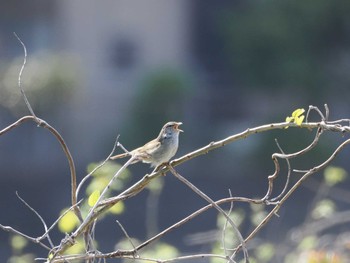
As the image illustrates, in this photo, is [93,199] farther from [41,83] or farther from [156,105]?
[156,105]

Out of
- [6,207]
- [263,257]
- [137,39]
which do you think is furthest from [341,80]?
[263,257]

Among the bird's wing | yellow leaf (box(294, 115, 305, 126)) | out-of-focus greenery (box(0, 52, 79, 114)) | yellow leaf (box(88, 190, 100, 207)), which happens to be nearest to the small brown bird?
the bird's wing

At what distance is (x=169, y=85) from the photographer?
1859cm

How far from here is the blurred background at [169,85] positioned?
675 inches

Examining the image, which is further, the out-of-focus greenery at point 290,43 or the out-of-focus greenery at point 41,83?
the out-of-focus greenery at point 290,43

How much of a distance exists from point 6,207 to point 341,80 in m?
8.15

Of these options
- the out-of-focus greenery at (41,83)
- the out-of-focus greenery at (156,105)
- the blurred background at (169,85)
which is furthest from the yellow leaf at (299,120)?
the out-of-focus greenery at (156,105)

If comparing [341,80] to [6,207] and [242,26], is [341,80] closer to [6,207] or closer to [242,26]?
[242,26]

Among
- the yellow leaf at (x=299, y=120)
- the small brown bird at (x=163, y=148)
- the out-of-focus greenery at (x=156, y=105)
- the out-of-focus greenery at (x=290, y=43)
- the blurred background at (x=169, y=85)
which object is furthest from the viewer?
the out-of-focus greenery at (x=290, y=43)

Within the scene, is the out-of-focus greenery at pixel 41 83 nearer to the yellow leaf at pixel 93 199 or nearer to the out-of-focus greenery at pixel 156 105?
the out-of-focus greenery at pixel 156 105

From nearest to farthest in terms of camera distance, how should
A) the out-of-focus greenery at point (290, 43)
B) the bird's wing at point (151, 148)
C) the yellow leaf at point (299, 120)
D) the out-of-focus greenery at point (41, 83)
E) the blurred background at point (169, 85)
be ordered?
1. the yellow leaf at point (299, 120)
2. the bird's wing at point (151, 148)
3. the out-of-focus greenery at point (41, 83)
4. the blurred background at point (169, 85)
5. the out-of-focus greenery at point (290, 43)

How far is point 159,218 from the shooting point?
15250 millimetres

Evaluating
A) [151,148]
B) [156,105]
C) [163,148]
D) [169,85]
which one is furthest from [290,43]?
[163,148]

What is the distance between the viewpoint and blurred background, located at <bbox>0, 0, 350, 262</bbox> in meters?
17.2
